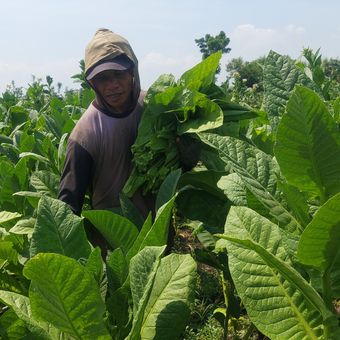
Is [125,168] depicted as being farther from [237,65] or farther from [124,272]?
→ [237,65]

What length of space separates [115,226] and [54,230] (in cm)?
24

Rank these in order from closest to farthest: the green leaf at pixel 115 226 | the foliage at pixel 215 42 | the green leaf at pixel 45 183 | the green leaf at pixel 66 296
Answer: the green leaf at pixel 66 296, the green leaf at pixel 115 226, the green leaf at pixel 45 183, the foliage at pixel 215 42

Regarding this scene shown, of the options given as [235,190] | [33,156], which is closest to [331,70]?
[33,156]

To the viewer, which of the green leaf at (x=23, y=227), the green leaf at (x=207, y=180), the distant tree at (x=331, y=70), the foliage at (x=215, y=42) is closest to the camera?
the green leaf at (x=207, y=180)

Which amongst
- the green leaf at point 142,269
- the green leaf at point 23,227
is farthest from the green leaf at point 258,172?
the green leaf at point 23,227

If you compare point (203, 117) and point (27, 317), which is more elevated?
point (203, 117)

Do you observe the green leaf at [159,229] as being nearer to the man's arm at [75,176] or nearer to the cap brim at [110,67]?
the man's arm at [75,176]

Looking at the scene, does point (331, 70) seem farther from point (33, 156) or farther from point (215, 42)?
point (215, 42)

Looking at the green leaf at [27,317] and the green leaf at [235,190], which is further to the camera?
the green leaf at [235,190]

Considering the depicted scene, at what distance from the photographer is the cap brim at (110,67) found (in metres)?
2.41

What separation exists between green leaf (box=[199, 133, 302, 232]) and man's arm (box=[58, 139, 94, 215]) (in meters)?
1.15

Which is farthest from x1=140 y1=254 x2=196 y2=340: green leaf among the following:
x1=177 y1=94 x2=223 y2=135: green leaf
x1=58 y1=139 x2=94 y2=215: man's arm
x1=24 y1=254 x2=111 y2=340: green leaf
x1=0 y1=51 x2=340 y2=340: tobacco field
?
x1=58 y1=139 x2=94 y2=215: man's arm

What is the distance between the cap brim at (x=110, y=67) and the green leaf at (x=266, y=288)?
1.35 m

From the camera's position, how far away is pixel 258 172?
1347 mm
